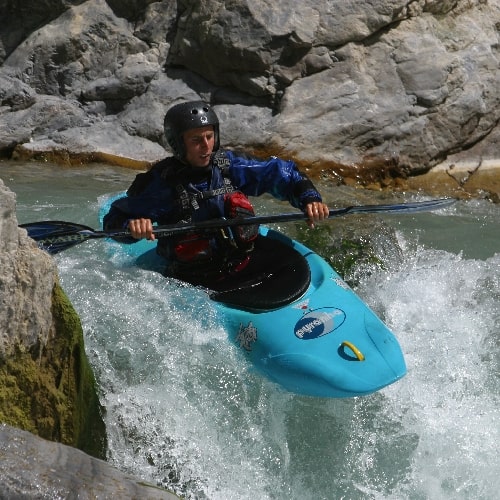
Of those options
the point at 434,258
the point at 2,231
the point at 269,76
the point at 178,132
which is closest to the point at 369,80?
the point at 269,76

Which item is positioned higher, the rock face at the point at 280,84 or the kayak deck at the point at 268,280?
the kayak deck at the point at 268,280

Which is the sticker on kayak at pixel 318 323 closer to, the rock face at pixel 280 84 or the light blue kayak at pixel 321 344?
the light blue kayak at pixel 321 344

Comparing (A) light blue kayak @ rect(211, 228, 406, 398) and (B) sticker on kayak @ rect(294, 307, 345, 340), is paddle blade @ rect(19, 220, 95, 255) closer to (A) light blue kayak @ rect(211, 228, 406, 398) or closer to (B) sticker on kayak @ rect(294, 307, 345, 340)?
(A) light blue kayak @ rect(211, 228, 406, 398)

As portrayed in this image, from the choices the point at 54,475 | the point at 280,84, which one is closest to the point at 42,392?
the point at 54,475

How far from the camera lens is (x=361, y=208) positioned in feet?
12.8

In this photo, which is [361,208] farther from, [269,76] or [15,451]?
[269,76]

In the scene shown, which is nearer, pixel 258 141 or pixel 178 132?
pixel 178 132

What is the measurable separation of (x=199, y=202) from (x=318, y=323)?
84 centimetres

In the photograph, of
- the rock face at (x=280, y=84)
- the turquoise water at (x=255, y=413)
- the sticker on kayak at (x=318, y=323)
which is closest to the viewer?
the turquoise water at (x=255, y=413)

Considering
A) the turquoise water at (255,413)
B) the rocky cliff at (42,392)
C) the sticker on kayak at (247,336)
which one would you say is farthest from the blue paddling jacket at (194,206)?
the rocky cliff at (42,392)

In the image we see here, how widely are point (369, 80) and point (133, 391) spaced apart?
16.0 ft

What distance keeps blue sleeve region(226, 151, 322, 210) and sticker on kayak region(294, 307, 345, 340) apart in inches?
25.2

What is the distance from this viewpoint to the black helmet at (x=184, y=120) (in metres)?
3.56

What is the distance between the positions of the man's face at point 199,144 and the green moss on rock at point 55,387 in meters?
1.29
